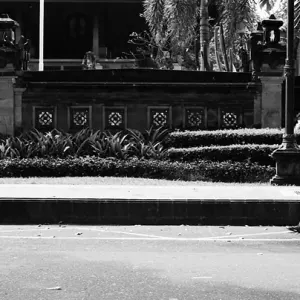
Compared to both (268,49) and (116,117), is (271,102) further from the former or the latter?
(116,117)

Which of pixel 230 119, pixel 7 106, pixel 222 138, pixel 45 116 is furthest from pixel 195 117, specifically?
pixel 7 106

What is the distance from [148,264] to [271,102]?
1366cm

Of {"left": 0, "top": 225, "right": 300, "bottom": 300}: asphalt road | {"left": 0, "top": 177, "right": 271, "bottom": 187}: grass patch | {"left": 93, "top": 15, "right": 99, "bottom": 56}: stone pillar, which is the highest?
{"left": 93, "top": 15, "right": 99, "bottom": 56}: stone pillar

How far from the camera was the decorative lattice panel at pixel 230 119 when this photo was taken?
21.3 metres

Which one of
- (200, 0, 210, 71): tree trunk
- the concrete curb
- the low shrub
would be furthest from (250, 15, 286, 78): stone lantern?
(200, 0, 210, 71): tree trunk

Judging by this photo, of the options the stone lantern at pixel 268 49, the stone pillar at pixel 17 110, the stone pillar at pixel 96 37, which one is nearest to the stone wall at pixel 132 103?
the stone pillar at pixel 17 110

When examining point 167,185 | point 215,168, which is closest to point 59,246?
point 167,185

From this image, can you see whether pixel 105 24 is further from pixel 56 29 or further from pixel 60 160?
pixel 60 160

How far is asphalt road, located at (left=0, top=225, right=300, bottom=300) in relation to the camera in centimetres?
670

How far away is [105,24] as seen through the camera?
4938cm

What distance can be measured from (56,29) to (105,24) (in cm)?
312

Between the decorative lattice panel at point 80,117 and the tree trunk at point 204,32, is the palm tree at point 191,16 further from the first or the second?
the decorative lattice panel at point 80,117

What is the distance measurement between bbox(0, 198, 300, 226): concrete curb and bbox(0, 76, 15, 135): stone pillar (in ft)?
28.9

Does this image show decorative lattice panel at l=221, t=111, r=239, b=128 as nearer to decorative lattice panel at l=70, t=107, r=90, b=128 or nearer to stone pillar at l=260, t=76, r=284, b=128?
stone pillar at l=260, t=76, r=284, b=128
